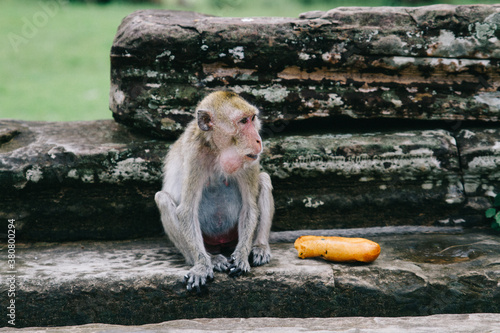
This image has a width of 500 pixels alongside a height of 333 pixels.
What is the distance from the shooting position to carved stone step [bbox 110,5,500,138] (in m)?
4.53

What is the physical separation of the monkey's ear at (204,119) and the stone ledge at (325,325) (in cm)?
131

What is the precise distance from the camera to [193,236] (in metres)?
4.05

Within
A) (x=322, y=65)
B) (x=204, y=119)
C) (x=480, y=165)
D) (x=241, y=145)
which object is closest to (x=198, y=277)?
(x=241, y=145)

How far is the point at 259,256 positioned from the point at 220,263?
0.29m

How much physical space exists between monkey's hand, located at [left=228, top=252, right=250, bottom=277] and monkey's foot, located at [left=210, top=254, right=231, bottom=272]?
5cm

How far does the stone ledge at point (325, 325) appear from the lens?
11.0 ft

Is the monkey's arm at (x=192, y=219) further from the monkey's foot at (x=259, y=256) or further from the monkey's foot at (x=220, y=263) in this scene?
the monkey's foot at (x=259, y=256)

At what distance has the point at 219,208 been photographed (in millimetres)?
4336

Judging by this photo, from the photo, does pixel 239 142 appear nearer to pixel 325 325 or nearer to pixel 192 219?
pixel 192 219

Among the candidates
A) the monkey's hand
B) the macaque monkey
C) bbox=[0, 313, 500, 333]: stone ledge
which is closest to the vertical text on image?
bbox=[0, 313, 500, 333]: stone ledge

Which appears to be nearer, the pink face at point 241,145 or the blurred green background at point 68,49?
the pink face at point 241,145

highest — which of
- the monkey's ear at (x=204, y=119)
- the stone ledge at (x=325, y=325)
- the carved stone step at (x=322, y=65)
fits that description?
the carved stone step at (x=322, y=65)

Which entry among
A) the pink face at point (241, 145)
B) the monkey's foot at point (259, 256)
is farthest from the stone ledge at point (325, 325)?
the pink face at point (241, 145)

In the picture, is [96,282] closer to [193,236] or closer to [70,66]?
[193,236]
